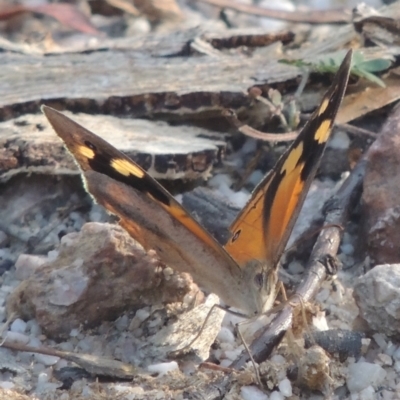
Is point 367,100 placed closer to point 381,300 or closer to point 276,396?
point 381,300

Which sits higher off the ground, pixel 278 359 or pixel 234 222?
pixel 234 222

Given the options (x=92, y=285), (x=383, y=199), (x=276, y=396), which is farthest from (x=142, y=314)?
(x=383, y=199)

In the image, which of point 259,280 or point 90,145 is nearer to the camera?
point 90,145

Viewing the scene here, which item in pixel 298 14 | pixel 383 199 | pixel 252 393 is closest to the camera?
pixel 252 393

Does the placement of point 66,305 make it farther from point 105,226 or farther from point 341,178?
point 341,178

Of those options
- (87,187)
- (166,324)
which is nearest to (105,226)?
(87,187)

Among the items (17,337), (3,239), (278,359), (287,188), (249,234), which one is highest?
(287,188)

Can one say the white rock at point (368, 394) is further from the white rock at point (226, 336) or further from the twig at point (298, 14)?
the twig at point (298, 14)

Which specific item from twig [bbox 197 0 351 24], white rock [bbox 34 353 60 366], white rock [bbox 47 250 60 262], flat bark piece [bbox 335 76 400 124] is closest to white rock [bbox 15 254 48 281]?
white rock [bbox 47 250 60 262]

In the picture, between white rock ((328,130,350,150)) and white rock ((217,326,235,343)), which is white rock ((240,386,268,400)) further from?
white rock ((328,130,350,150))
